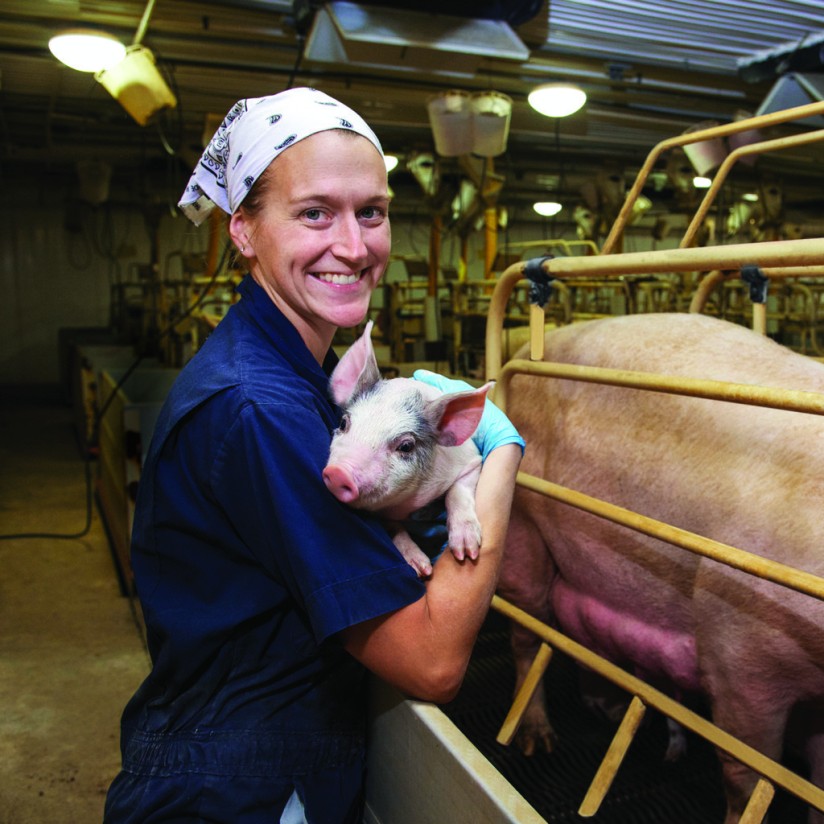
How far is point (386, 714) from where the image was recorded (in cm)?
124

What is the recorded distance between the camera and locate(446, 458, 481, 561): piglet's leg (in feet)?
3.61

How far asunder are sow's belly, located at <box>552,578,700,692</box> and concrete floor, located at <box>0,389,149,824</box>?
1.60 meters

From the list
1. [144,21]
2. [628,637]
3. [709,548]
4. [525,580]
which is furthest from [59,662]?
[144,21]

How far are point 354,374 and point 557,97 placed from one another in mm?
4232

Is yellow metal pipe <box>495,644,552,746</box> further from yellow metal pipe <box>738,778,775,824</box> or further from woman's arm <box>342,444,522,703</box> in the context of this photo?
woman's arm <box>342,444,522,703</box>

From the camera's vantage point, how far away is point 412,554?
1.19 m

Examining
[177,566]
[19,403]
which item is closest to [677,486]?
[177,566]

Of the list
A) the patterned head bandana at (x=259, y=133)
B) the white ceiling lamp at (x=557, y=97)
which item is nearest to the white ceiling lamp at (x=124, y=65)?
the white ceiling lamp at (x=557, y=97)

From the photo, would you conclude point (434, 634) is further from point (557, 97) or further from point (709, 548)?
point (557, 97)

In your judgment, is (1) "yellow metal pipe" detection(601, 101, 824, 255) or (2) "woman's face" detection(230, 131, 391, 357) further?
(1) "yellow metal pipe" detection(601, 101, 824, 255)

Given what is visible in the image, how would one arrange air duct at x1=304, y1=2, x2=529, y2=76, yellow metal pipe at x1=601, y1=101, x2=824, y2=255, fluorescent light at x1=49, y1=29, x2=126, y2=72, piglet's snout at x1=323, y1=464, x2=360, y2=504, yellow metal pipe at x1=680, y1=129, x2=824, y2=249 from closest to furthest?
piglet's snout at x1=323, y1=464, x2=360, y2=504, yellow metal pipe at x1=601, y1=101, x2=824, y2=255, yellow metal pipe at x1=680, y1=129, x2=824, y2=249, air duct at x1=304, y1=2, x2=529, y2=76, fluorescent light at x1=49, y1=29, x2=126, y2=72

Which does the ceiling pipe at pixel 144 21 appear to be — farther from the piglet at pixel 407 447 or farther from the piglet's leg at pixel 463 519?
the piglet's leg at pixel 463 519

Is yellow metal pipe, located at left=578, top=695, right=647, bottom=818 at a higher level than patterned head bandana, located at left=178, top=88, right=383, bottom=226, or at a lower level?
lower

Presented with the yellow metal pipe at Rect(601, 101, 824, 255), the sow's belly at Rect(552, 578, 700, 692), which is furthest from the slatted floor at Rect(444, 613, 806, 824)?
the yellow metal pipe at Rect(601, 101, 824, 255)
